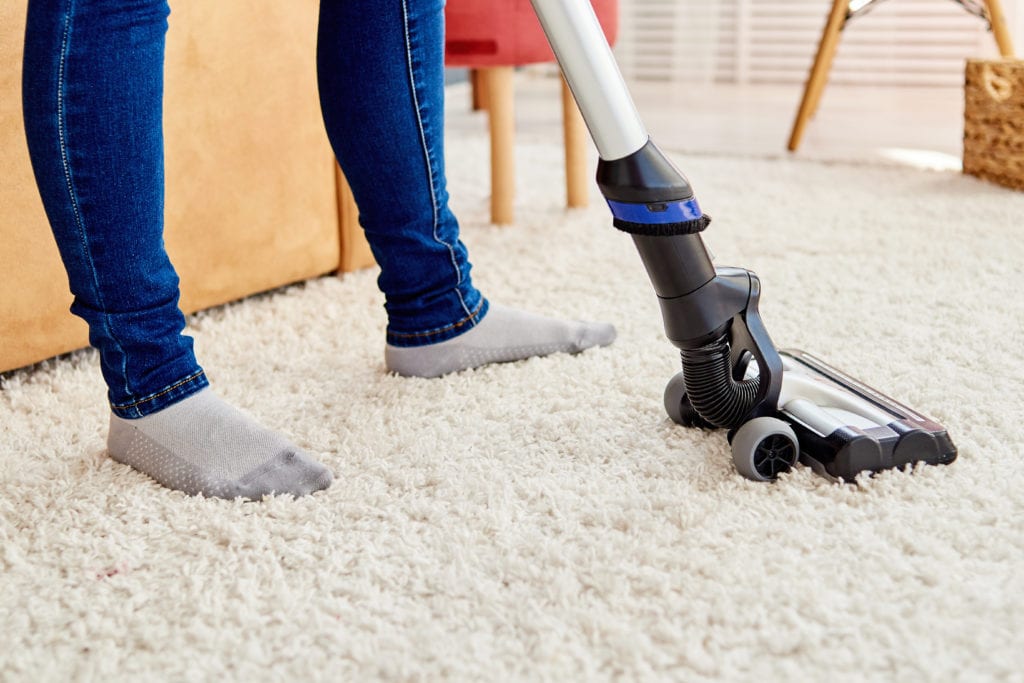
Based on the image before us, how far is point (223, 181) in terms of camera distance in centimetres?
121

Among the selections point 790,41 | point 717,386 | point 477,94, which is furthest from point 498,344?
point 790,41

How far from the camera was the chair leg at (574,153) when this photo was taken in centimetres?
166

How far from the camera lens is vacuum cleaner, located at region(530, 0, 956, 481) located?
0.70 m

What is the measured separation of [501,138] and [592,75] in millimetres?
933

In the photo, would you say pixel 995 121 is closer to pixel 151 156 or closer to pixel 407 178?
pixel 407 178

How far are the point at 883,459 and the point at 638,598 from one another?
0.78ft

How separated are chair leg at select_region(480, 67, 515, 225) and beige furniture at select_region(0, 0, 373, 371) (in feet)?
1.08

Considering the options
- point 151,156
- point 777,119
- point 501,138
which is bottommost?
point 777,119

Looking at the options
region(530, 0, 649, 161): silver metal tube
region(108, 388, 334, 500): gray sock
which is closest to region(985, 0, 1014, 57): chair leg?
region(530, 0, 649, 161): silver metal tube

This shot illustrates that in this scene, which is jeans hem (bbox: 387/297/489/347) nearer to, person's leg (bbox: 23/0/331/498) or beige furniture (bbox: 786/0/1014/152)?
person's leg (bbox: 23/0/331/498)

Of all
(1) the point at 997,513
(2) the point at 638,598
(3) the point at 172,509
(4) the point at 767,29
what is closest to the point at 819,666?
(2) the point at 638,598

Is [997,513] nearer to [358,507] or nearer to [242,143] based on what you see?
[358,507]

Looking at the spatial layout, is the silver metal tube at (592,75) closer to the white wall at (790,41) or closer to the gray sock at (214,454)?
the gray sock at (214,454)

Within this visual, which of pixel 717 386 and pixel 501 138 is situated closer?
pixel 717 386
